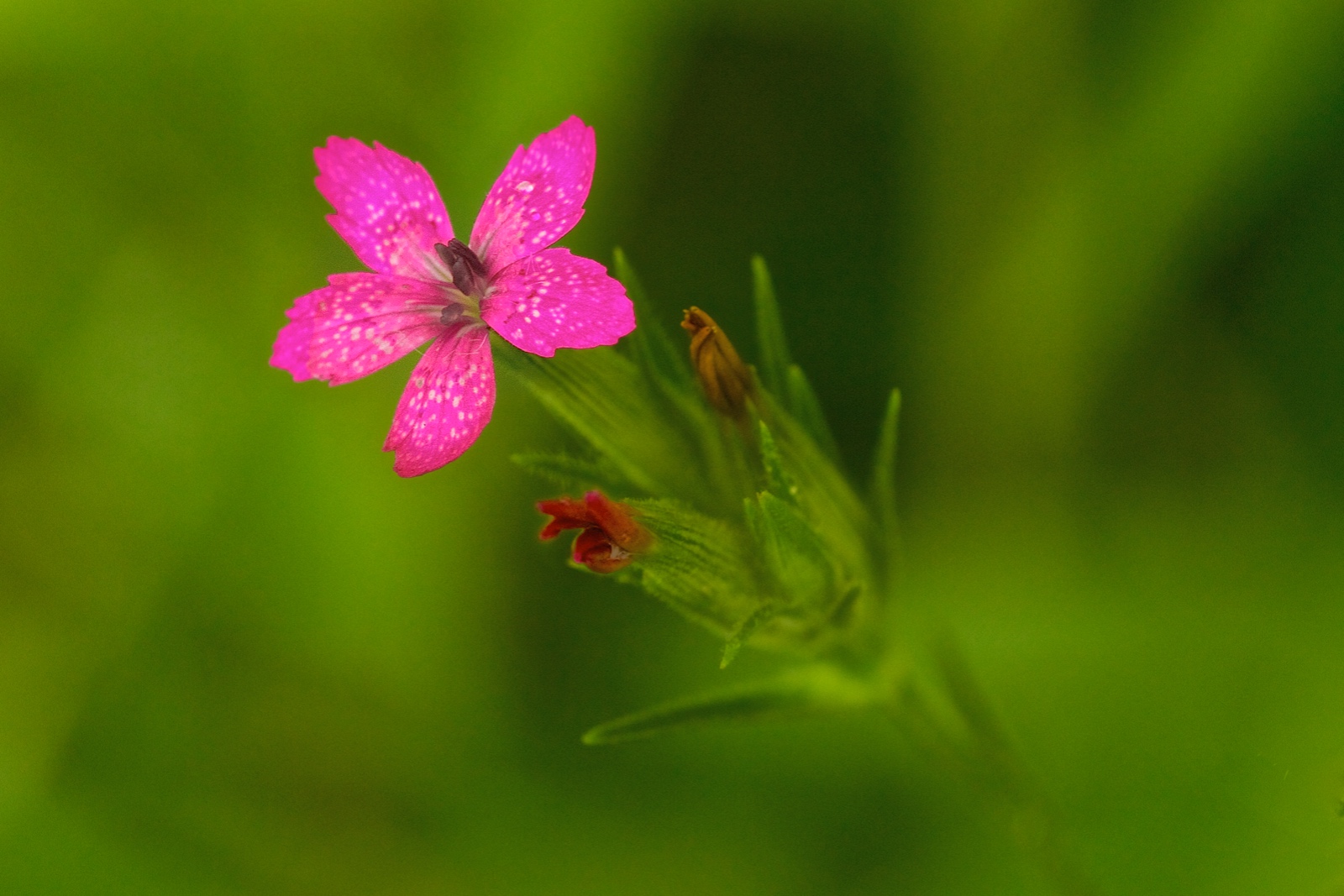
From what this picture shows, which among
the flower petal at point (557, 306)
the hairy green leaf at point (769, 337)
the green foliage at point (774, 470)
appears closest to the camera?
the flower petal at point (557, 306)

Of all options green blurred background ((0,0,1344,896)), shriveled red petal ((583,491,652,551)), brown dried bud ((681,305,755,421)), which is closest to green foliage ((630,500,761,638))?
shriveled red petal ((583,491,652,551))

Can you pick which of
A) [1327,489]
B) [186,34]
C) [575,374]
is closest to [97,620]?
[186,34]

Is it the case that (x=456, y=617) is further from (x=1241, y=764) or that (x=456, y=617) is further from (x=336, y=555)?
(x=1241, y=764)

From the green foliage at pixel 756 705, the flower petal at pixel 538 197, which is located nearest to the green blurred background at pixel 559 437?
the green foliage at pixel 756 705

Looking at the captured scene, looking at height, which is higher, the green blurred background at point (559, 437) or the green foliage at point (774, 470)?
the green foliage at point (774, 470)

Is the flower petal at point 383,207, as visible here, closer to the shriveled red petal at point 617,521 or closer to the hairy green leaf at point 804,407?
the shriveled red petal at point 617,521
